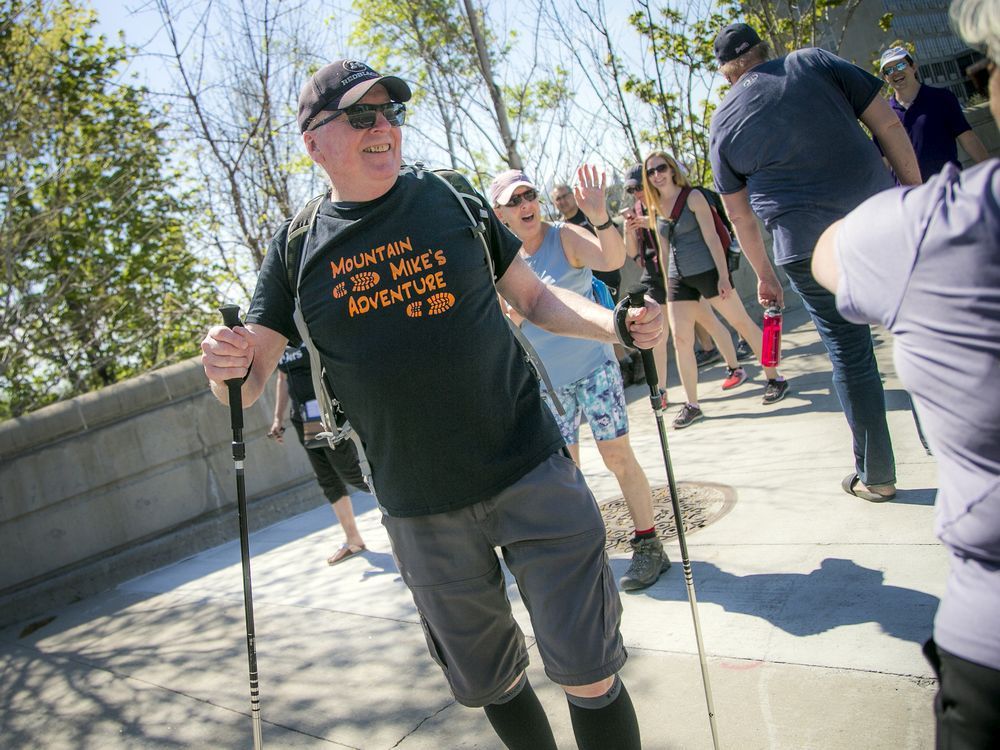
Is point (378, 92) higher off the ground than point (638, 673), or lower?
higher

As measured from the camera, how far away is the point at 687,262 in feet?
25.0

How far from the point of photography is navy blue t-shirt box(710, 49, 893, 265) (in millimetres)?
4102

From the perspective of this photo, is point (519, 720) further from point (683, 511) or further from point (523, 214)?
point (683, 511)

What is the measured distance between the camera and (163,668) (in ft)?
16.7

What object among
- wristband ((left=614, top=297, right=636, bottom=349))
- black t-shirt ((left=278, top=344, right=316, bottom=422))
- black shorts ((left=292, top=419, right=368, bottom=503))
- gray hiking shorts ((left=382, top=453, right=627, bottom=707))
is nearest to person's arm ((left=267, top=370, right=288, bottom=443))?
black t-shirt ((left=278, top=344, right=316, bottom=422))

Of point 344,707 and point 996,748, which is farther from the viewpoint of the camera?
point 344,707

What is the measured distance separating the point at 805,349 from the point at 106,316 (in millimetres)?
10734

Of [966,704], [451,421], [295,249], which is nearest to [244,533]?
[451,421]

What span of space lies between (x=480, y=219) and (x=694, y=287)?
532 cm

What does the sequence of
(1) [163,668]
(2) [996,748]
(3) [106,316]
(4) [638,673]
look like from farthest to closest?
(3) [106,316], (1) [163,668], (4) [638,673], (2) [996,748]

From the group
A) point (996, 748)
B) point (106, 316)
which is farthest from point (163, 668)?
point (106, 316)

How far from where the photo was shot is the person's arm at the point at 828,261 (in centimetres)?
157

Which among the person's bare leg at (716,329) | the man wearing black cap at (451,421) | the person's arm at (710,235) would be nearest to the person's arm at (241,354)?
the man wearing black cap at (451,421)

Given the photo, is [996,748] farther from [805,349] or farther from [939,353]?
[805,349]
